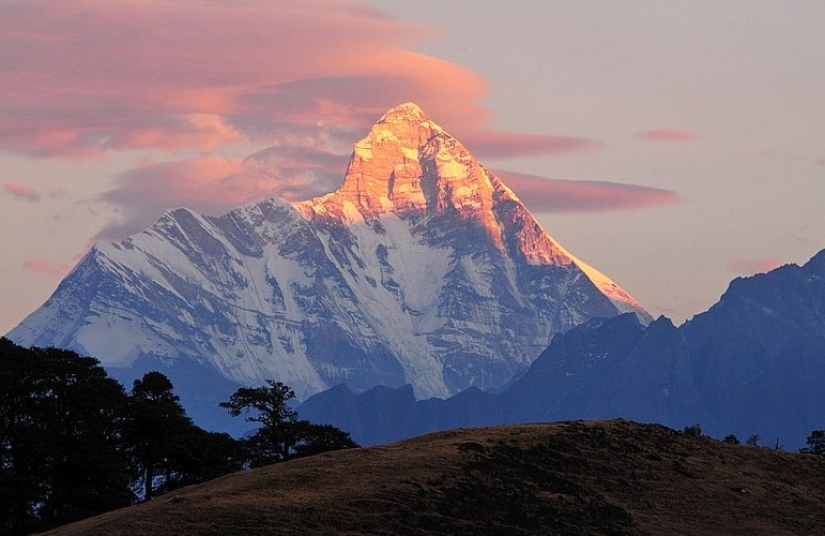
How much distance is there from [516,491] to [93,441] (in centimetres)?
4708

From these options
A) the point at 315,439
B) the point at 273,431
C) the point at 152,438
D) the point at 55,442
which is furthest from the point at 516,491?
the point at 315,439

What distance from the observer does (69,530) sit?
105938 mm

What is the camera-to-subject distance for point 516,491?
119750 mm

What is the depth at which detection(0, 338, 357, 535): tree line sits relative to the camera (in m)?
144

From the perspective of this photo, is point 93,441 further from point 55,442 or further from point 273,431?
point 273,431

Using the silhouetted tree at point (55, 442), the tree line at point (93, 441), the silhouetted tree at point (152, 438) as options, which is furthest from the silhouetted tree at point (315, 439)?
the silhouetted tree at point (55, 442)

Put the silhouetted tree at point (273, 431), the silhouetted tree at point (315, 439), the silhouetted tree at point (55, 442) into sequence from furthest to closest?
the silhouetted tree at point (315, 439) → the silhouetted tree at point (273, 431) → the silhouetted tree at point (55, 442)

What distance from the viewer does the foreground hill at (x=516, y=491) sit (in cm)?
10612

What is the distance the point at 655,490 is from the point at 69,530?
4336 centimetres

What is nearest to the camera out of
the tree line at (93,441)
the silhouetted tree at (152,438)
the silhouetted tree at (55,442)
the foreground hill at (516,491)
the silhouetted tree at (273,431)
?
the foreground hill at (516,491)

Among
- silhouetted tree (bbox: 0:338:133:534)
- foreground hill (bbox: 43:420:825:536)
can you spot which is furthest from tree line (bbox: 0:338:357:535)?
foreground hill (bbox: 43:420:825:536)

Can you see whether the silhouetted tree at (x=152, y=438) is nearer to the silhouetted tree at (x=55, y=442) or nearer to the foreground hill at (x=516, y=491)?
the silhouetted tree at (x=55, y=442)

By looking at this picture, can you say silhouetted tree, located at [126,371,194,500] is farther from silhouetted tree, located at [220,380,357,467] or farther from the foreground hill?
the foreground hill

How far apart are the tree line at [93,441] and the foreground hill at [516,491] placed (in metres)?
25.9
